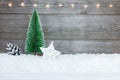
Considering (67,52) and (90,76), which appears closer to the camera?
(90,76)

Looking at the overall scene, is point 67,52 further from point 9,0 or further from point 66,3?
point 9,0

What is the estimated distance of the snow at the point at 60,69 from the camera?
1283 millimetres

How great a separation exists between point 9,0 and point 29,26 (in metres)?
0.28

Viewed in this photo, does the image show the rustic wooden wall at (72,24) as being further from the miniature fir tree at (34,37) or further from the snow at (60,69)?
the snow at (60,69)

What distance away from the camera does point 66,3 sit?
5.50 ft

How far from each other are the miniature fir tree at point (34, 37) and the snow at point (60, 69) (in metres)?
0.18

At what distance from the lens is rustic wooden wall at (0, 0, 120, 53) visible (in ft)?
5.50

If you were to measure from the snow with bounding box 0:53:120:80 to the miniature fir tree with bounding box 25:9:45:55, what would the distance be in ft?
0.59

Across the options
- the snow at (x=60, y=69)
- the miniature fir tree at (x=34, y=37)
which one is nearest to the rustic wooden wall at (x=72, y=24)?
the miniature fir tree at (x=34, y=37)

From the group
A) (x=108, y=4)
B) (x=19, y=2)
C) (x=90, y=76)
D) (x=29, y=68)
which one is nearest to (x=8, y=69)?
(x=29, y=68)

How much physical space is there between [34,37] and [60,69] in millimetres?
353

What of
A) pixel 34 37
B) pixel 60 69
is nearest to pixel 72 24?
pixel 34 37

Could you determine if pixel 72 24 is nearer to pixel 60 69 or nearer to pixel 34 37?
pixel 34 37

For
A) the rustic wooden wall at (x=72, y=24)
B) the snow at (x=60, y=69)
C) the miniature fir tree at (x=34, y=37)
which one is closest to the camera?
the snow at (x=60, y=69)
